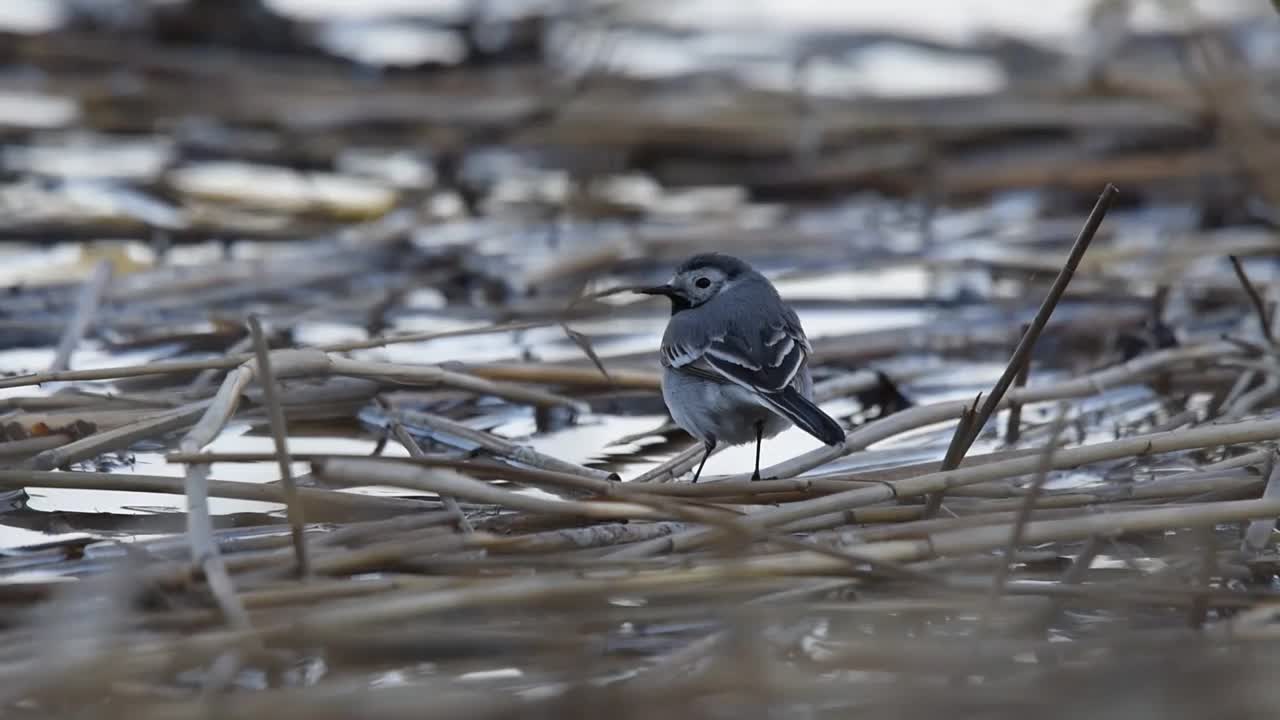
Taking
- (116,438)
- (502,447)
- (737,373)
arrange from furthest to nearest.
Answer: (737,373) < (502,447) < (116,438)

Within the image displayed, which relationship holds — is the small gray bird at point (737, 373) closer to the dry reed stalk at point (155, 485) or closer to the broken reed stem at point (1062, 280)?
the broken reed stem at point (1062, 280)

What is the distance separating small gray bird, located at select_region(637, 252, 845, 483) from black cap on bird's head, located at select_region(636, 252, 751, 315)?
0.31 metres

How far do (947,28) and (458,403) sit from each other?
247 inches

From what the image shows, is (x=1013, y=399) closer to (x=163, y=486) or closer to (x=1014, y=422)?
(x=1014, y=422)

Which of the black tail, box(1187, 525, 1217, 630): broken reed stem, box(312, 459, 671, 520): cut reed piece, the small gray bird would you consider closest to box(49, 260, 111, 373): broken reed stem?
the small gray bird

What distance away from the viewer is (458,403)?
5176mm

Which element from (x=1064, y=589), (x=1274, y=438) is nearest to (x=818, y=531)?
(x=1064, y=589)

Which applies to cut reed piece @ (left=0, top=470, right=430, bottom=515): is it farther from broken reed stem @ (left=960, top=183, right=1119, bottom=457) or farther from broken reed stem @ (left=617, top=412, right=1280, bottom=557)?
broken reed stem @ (left=960, top=183, right=1119, bottom=457)

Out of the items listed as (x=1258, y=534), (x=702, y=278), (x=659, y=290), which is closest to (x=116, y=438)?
(x=659, y=290)

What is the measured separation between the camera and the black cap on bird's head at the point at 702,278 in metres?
5.44

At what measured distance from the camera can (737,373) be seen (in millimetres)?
4422

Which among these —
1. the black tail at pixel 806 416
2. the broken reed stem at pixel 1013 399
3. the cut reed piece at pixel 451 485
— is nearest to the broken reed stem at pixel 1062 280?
the black tail at pixel 806 416

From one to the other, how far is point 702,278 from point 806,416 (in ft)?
5.22

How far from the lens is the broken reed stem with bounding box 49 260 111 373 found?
197 inches
